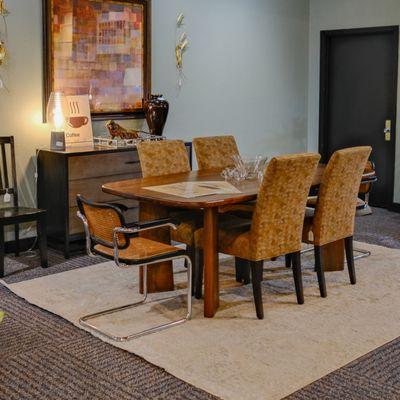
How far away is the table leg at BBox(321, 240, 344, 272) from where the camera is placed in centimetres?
490

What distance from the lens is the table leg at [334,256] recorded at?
490 centimetres

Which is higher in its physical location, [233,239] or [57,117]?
[57,117]

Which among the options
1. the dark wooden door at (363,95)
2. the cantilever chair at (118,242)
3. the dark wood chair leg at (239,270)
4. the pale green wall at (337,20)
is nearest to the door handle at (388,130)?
the dark wooden door at (363,95)

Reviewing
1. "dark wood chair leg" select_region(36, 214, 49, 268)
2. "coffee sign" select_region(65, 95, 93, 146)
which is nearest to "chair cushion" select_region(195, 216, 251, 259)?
"dark wood chair leg" select_region(36, 214, 49, 268)

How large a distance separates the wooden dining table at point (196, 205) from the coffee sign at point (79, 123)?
1257 mm

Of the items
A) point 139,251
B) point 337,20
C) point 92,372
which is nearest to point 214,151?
point 139,251

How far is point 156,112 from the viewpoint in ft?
19.9

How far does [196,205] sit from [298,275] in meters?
0.85

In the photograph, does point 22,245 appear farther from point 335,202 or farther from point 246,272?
point 335,202

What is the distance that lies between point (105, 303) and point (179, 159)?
1.21 meters

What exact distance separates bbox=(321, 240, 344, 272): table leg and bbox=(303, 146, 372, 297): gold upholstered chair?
0.36m

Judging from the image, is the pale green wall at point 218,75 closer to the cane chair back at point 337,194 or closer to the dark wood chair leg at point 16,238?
the dark wood chair leg at point 16,238

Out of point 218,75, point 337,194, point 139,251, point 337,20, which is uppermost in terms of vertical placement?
point 337,20

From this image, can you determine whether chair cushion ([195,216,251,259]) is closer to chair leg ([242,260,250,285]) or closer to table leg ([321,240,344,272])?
chair leg ([242,260,250,285])
